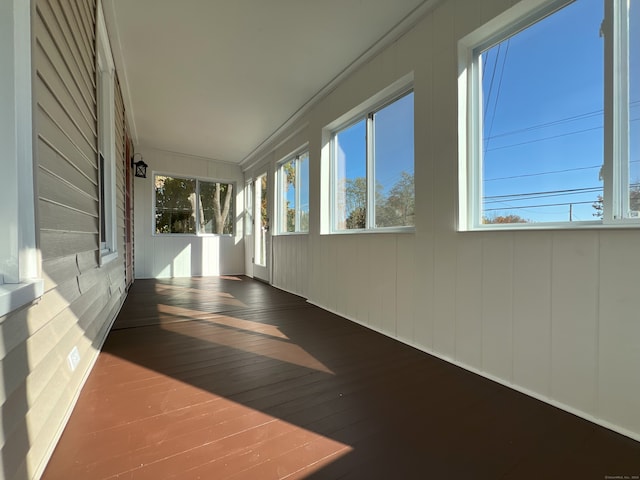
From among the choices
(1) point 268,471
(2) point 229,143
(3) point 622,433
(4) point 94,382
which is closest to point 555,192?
(3) point 622,433

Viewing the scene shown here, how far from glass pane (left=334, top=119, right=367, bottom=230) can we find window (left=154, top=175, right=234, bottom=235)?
415cm

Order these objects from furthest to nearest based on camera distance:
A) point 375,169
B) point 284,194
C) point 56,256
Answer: point 284,194, point 375,169, point 56,256

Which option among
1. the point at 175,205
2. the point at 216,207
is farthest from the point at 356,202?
the point at 175,205

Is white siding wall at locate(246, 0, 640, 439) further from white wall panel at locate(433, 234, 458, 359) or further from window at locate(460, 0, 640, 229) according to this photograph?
window at locate(460, 0, 640, 229)

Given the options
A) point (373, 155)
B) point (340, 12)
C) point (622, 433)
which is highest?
point (340, 12)

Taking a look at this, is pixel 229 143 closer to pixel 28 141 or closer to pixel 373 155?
pixel 373 155

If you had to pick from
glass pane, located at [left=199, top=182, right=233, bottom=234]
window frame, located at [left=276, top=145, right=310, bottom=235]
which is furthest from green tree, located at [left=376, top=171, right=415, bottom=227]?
glass pane, located at [left=199, top=182, right=233, bottom=234]

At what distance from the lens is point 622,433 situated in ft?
4.39

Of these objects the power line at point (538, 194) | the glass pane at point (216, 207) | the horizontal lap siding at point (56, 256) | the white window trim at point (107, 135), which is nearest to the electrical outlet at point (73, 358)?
the horizontal lap siding at point (56, 256)

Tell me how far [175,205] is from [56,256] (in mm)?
5712

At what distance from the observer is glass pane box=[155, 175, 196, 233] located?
6.39 metres

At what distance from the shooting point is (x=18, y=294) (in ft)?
2.76

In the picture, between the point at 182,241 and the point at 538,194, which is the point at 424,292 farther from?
the point at 182,241

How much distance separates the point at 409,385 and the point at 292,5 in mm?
2853
